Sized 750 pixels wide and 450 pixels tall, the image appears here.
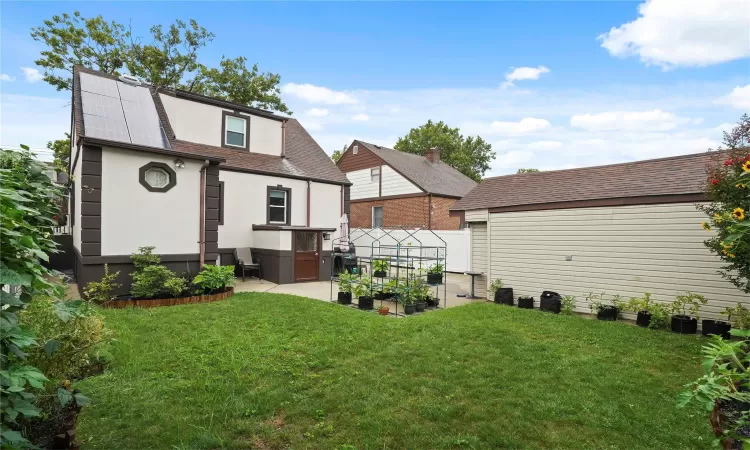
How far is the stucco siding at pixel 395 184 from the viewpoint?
21.8 metres

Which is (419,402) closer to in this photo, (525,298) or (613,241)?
(525,298)

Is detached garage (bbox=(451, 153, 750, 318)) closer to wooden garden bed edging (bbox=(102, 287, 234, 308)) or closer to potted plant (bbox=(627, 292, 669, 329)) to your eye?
potted plant (bbox=(627, 292, 669, 329))

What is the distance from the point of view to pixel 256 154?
594 inches

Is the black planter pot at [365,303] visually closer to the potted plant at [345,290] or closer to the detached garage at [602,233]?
the potted plant at [345,290]

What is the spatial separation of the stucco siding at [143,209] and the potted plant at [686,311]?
432 inches

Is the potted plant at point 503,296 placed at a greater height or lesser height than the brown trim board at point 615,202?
lesser

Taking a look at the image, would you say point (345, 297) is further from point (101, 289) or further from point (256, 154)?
point (256, 154)

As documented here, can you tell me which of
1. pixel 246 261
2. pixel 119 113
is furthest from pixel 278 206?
pixel 119 113

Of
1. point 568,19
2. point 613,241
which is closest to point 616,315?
point 613,241

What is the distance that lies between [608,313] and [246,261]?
11.3 m

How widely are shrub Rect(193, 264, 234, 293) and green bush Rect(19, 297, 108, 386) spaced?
453 cm

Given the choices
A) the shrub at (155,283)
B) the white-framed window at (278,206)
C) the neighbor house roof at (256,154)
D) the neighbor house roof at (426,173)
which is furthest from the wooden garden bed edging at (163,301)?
the neighbor house roof at (426,173)

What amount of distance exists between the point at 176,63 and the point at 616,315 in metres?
24.9

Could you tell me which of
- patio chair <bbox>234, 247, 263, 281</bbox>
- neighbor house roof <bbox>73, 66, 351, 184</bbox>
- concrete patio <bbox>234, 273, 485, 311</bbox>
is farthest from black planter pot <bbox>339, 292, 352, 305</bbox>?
neighbor house roof <bbox>73, 66, 351, 184</bbox>
